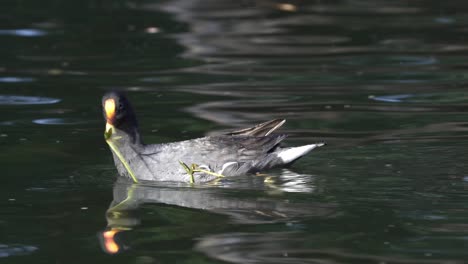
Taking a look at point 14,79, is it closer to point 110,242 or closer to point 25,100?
point 25,100

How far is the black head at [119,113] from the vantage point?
964cm

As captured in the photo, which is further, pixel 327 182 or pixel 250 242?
pixel 327 182

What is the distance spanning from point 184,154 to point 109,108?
73 cm

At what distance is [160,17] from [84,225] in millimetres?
12196

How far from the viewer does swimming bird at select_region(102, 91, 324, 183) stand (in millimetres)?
9664

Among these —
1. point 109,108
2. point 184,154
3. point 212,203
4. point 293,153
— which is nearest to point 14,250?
point 212,203

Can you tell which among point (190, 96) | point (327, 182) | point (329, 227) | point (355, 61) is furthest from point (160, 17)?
point (329, 227)

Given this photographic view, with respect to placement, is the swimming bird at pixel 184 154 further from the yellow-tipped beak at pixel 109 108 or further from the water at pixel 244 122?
the water at pixel 244 122

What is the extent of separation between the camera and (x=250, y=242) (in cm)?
766

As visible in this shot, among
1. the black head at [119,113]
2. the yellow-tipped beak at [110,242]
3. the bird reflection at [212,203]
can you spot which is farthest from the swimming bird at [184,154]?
the yellow-tipped beak at [110,242]

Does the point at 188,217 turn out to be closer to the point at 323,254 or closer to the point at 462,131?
the point at 323,254

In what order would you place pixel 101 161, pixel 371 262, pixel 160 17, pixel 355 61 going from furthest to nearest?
pixel 160 17, pixel 355 61, pixel 101 161, pixel 371 262

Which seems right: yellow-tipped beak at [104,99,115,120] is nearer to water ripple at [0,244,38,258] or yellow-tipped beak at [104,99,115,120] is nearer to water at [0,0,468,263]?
water at [0,0,468,263]

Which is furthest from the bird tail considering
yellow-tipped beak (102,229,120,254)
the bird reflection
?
yellow-tipped beak (102,229,120,254)
